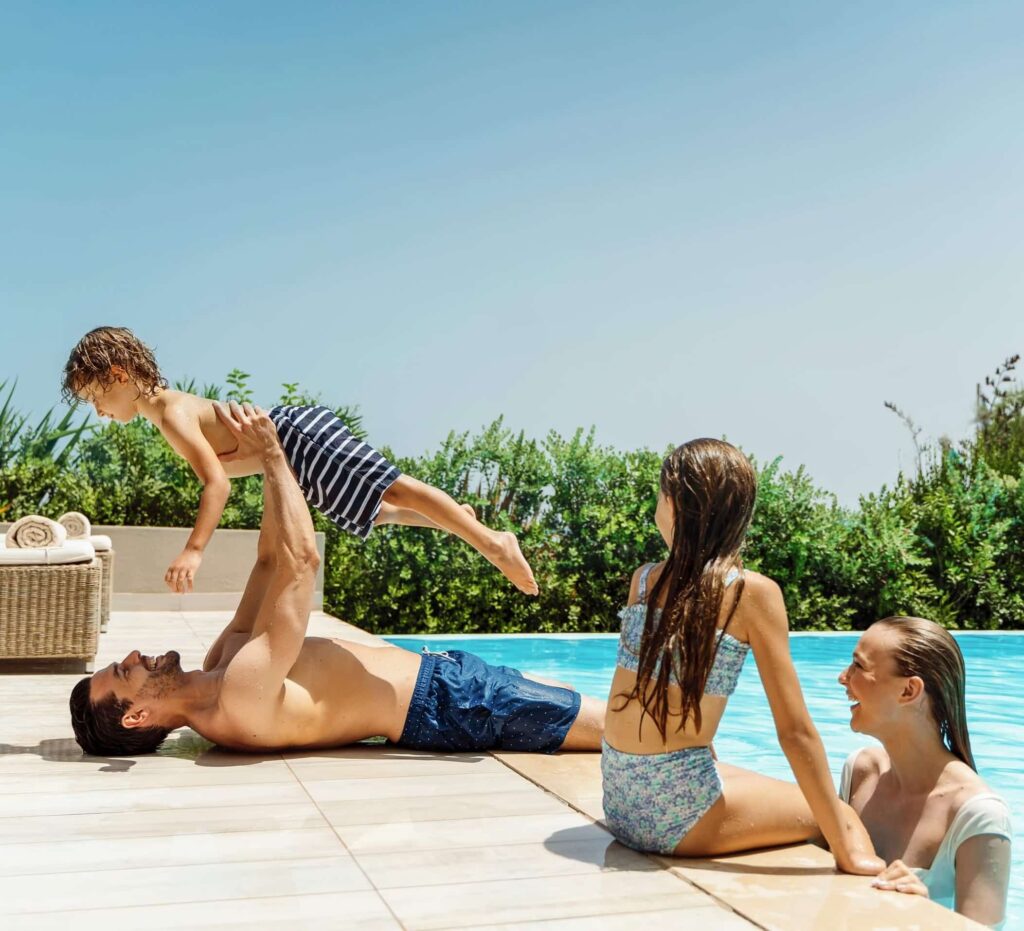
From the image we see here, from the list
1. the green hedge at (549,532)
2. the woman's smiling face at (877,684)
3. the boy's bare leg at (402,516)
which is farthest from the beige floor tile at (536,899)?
the green hedge at (549,532)

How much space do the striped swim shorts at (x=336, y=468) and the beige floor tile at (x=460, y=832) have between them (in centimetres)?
163

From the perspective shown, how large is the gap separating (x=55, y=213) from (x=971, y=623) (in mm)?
24712

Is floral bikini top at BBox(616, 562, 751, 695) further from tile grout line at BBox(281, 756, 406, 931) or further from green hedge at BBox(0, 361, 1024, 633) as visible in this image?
green hedge at BBox(0, 361, 1024, 633)

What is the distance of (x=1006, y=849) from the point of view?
259 centimetres

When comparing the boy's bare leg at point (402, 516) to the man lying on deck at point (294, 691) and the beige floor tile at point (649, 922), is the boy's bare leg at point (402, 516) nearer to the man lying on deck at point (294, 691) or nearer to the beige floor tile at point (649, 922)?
the man lying on deck at point (294, 691)

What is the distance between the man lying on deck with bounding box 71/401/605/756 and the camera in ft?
11.2

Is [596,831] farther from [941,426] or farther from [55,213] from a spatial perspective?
[55,213]

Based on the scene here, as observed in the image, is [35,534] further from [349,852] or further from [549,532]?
[549,532]

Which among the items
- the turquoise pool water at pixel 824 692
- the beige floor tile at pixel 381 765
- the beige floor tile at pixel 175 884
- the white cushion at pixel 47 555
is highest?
the white cushion at pixel 47 555

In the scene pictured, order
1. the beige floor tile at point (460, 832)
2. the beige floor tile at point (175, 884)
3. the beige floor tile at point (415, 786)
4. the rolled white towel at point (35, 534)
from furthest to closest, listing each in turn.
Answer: the rolled white towel at point (35, 534) → the beige floor tile at point (415, 786) → the beige floor tile at point (460, 832) → the beige floor tile at point (175, 884)

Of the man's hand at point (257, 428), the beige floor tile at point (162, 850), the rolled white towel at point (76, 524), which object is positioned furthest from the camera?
the rolled white towel at point (76, 524)

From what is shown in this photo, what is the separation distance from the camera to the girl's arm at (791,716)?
7.93ft

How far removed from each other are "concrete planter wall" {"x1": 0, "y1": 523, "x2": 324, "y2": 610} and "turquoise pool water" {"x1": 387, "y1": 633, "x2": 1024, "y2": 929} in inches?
63.4

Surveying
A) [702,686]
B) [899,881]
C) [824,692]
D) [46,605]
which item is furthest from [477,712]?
[824,692]
